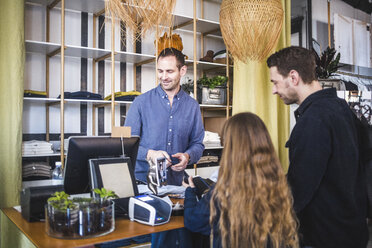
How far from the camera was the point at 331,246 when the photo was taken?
1.62 meters

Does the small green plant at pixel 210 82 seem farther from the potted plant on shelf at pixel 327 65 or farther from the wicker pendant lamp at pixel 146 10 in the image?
the wicker pendant lamp at pixel 146 10

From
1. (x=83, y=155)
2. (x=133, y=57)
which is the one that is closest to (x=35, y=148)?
(x=133, y=57)

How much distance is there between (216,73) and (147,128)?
2179 millimetres

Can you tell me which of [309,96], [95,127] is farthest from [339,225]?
[95,127]

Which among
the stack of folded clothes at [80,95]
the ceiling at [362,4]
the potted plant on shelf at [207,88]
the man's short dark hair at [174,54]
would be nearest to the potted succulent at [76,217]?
the man's short dark hair at [174,54]

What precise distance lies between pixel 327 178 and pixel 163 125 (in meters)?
1.40

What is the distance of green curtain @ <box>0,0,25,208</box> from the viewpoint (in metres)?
2.93

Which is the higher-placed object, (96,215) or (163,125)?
(163,125)

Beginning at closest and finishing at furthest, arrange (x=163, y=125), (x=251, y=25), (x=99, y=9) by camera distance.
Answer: (x=251, y=25)
(x=163, y=125)
(x=99, y=9)

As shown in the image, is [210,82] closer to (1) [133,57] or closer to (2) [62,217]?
(1) [133,57]

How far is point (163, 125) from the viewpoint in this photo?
9.09 feet

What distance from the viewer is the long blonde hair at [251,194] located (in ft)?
4.72

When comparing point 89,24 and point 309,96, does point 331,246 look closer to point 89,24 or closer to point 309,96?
point 309,96

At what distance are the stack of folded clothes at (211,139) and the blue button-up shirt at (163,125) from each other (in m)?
1.25
